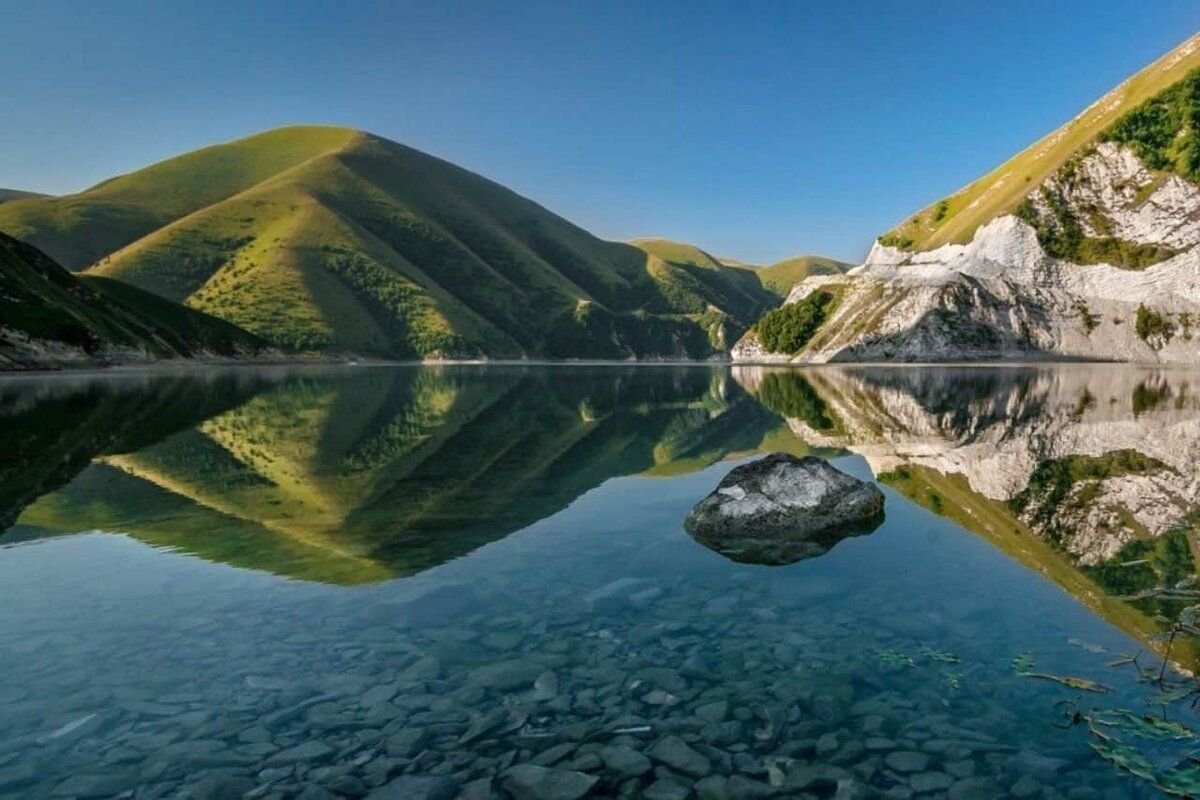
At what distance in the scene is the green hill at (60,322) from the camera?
378 ft

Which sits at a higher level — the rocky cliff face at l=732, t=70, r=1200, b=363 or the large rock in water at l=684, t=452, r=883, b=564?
the rocky cliff face at l=732, t=70, r=1200, b=363

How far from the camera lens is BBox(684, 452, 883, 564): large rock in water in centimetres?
1947

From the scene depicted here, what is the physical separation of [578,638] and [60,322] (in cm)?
15138

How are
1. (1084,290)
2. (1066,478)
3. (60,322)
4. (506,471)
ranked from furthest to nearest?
(1084,290) < (60,322) < (506,471) < (1066,478)

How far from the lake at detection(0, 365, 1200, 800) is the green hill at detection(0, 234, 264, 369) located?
114 metres

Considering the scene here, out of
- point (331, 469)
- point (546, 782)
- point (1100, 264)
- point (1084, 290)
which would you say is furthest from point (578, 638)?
point (1084, 290)

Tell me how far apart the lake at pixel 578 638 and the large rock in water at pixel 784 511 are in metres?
0.84

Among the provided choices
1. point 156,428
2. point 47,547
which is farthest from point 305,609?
point 156,428

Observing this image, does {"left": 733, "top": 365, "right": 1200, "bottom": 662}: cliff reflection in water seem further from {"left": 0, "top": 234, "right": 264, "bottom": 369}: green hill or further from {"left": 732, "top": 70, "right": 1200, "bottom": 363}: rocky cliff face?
{"left": 732, "top": 70, "right": 1200, "bottom": 363}: rocky cliff face

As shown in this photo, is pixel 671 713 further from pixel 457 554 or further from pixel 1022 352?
pixel 1022 352

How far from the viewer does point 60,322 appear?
125 m

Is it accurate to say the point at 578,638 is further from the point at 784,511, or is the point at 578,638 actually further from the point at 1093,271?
the point at 1093,271

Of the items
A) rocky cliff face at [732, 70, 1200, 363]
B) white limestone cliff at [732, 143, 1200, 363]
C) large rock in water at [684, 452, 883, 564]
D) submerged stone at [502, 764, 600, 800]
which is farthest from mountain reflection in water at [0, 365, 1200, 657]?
rocky cliff face at [732, 70, 1200, 363]

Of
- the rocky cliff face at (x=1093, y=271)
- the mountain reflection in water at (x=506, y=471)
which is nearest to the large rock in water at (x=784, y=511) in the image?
the mountain reflection in water at (x=506, y=471)
